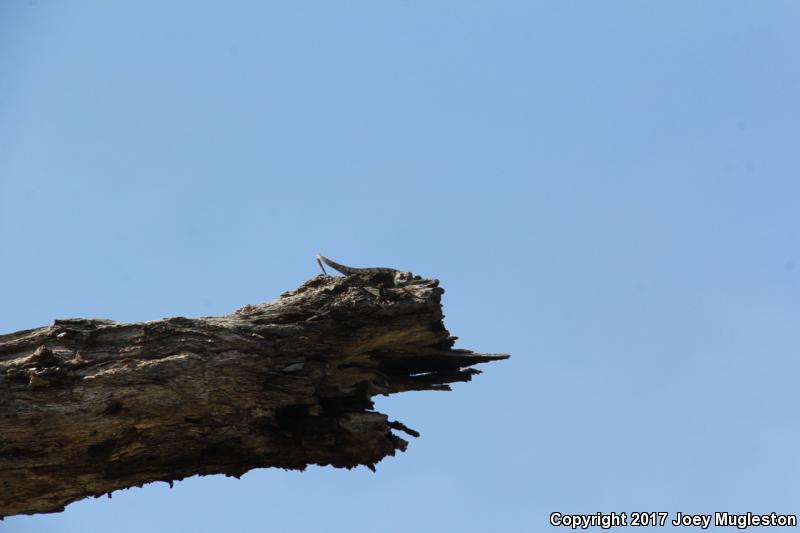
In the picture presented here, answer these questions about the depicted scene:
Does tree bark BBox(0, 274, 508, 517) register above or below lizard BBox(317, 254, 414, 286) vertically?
below

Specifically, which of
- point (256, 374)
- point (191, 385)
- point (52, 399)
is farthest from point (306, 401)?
point (52, 399)

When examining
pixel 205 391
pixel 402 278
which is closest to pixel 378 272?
pixel 402 278

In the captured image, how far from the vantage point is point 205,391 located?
31.9 metres

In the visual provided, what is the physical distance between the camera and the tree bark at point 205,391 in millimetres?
30625

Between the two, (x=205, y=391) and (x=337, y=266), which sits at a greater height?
(x=337, y=266)

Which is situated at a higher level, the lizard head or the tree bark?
the lizard head

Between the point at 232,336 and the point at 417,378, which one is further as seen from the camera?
the point at 417,378

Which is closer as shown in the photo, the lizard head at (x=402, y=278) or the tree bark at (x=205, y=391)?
the tree bark at (x=205, y=391)

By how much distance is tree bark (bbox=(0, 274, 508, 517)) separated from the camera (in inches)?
1206

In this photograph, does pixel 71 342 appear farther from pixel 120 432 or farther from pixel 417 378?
pixel 417 378

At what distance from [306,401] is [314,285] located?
4.87 m

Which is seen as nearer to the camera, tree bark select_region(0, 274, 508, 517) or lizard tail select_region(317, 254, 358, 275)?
tree bark select_region(0, 274, 508, 517)

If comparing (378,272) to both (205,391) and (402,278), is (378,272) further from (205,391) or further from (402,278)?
(205,391)

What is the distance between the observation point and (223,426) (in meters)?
32.7
